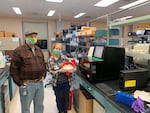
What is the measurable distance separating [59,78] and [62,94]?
322mm

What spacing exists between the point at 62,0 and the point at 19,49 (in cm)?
359

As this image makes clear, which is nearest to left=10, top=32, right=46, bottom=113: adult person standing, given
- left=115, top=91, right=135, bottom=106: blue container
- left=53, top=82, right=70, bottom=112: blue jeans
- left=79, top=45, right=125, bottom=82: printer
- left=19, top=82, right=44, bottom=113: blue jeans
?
left=19, top=82, right=44, bottom=113: blue jeans

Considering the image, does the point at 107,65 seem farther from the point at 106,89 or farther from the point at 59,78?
the point at 59,78

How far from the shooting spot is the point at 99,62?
1.91 m

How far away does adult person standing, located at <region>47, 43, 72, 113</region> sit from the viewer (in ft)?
8.00

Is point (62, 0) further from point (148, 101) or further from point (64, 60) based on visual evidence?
point (148, 101)

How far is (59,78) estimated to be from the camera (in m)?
2.45

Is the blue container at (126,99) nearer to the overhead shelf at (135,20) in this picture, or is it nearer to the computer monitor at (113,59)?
the computer monitor at (113,59)

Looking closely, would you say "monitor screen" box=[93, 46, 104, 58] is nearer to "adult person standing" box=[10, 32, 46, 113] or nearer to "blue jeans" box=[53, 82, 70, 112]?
"blue jeans" box=[53, 82, 70, 112]

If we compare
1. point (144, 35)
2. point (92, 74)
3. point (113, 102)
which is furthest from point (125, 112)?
point (144, 35)

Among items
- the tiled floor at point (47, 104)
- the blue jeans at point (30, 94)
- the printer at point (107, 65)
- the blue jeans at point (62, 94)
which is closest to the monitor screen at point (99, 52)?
the printer at point (107, 65)

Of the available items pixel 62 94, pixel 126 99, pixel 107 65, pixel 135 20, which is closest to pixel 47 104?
pixel 62 94

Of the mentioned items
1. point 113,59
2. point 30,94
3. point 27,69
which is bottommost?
point 30,94

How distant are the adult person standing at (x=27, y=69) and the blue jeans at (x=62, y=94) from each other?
425 millimetres
